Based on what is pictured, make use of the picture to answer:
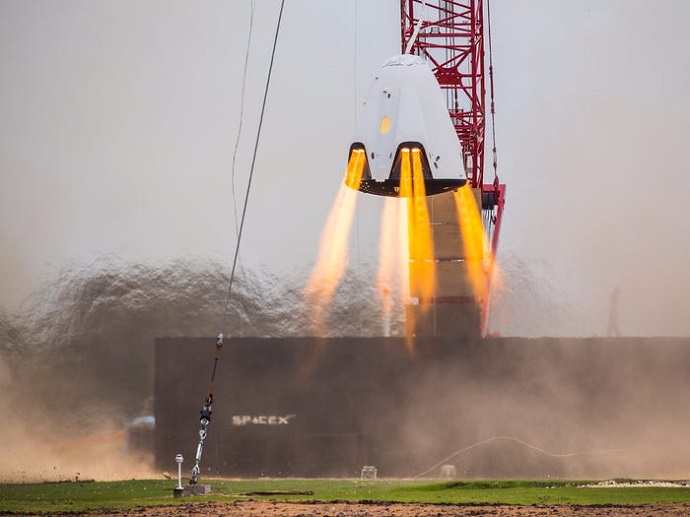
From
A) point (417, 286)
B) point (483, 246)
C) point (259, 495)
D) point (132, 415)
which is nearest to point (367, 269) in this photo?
point (417, 286)

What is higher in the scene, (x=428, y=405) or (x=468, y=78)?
(x=468, y=78)

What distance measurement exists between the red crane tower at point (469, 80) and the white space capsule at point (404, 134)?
20.2 m

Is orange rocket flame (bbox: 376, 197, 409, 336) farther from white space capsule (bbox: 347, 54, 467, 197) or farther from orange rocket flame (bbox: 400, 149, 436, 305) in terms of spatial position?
white space capsule (bbox: 347, 54, 467, 197)

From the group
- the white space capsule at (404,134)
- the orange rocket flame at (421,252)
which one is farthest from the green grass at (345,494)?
the orange rocket flame at (421,252)

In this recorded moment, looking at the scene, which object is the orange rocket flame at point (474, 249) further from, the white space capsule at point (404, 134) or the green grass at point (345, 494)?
the white space capsule at point (404, 134)

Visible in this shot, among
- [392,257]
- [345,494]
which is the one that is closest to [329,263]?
[392,257]

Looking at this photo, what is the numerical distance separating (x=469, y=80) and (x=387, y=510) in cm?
4151

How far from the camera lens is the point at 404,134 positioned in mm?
46906

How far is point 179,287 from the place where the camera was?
6394cm

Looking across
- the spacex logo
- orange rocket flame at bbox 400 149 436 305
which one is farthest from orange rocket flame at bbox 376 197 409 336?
the spacex logo

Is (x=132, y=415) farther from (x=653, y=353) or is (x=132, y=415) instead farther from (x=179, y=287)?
(x=653, y=353)

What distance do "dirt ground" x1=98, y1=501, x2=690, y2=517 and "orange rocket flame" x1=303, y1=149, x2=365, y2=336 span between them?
87.1 feet

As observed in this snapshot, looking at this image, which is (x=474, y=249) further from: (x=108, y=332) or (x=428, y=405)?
(x=108, y=332)

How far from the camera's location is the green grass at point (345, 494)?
1517 inches
